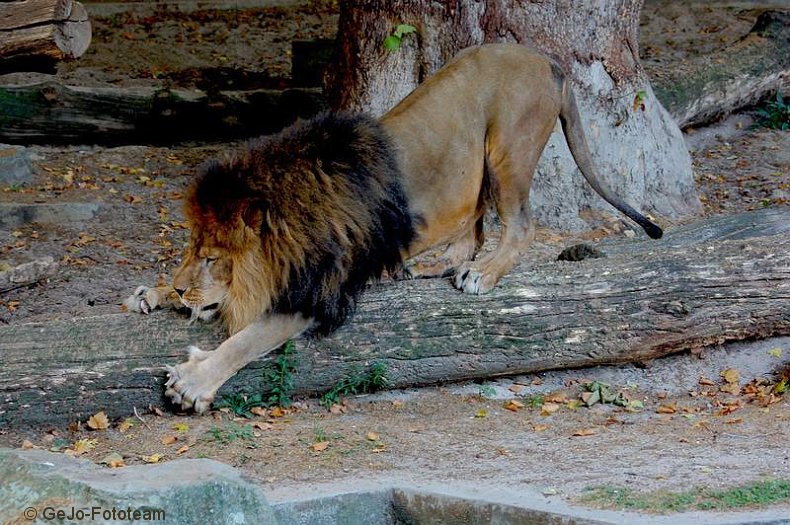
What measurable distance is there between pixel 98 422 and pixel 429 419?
1.66m

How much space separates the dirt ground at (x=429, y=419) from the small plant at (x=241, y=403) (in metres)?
0.05

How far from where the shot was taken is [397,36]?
26.2 ft

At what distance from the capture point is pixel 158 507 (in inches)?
146

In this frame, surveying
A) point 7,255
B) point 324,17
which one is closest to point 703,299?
point 7,255

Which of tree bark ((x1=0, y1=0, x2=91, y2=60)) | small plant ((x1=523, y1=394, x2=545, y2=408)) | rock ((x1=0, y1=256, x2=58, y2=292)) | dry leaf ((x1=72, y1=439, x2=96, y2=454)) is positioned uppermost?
tree bark ((x1=0, y1=0, x2=91, y2=60))

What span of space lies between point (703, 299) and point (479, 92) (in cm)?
166

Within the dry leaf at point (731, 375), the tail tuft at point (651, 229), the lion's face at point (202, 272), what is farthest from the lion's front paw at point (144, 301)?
the dry leaf at point (731, 375)

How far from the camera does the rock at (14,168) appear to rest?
30.4ft

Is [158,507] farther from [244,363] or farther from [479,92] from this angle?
[479,92]

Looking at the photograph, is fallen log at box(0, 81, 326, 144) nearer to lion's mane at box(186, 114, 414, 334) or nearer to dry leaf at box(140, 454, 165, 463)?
lion's mane at box(186, 114, 414, 334)

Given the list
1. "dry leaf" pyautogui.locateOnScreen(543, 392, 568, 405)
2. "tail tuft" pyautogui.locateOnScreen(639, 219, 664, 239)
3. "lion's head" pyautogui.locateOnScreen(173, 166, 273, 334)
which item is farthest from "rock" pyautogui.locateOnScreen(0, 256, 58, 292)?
"tail tuft" pyautogui.locateOnScreen(639, 219, 664, 239)

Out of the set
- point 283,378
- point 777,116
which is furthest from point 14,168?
point 777,116

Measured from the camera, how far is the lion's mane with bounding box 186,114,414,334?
5.29 metres

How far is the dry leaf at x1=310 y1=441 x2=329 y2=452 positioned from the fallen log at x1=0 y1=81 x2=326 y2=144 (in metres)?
5.42
